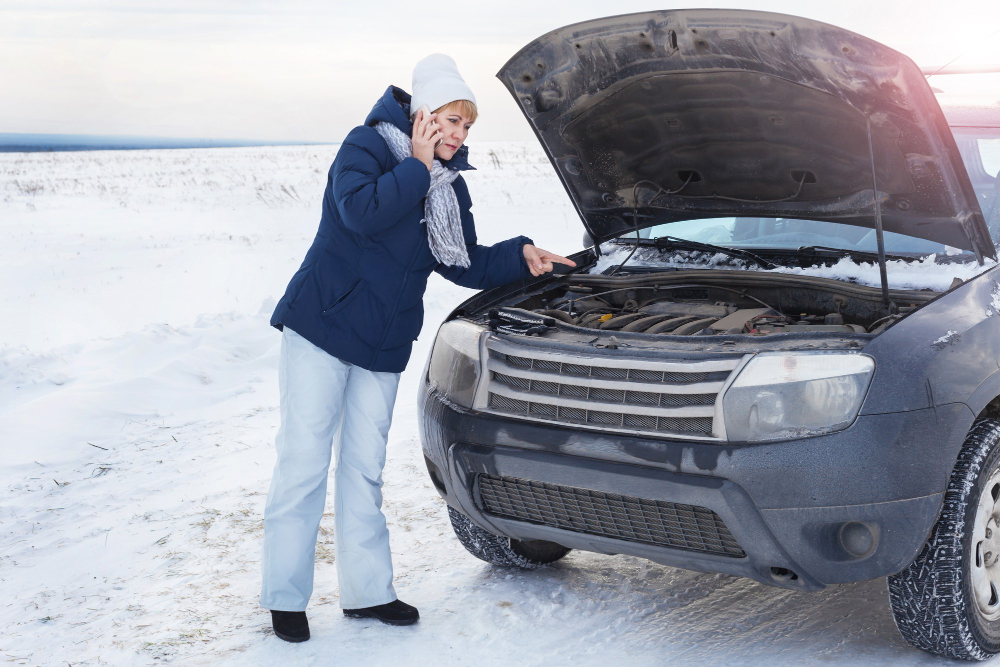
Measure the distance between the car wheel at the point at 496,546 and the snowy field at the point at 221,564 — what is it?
66 millimetres

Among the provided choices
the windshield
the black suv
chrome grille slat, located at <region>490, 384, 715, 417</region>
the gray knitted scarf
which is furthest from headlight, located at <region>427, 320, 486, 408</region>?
the windshield

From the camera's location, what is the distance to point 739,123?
12.3 feet

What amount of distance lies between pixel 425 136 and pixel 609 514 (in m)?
1.38

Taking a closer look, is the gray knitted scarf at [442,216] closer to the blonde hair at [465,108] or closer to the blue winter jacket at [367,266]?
the blue winter jacket at [367,266]

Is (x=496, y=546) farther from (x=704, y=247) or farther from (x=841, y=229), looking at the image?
(x=841, y=229)

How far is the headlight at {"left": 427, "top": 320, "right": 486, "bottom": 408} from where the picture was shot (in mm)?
3133

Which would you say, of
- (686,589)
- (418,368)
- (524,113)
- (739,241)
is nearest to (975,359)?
(686,589)

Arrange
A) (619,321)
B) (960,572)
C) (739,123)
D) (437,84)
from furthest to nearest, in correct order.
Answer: (739,123), (619,321), (437,84), (960,572)

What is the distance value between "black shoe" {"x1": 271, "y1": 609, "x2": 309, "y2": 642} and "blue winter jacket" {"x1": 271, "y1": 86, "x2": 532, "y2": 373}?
2.93 ft

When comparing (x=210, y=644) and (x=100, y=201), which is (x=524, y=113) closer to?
(x=210, y=644)

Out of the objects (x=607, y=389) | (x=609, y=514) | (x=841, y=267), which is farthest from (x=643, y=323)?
(x=841, y=267)

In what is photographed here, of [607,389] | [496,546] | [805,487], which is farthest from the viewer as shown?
[496,546]

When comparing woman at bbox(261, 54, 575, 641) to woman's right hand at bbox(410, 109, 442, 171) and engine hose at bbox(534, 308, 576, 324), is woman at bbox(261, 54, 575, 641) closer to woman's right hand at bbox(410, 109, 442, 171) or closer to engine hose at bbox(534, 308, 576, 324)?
woman's right hand at bbox(410, 109, 442, 171)

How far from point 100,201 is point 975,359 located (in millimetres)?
21701
